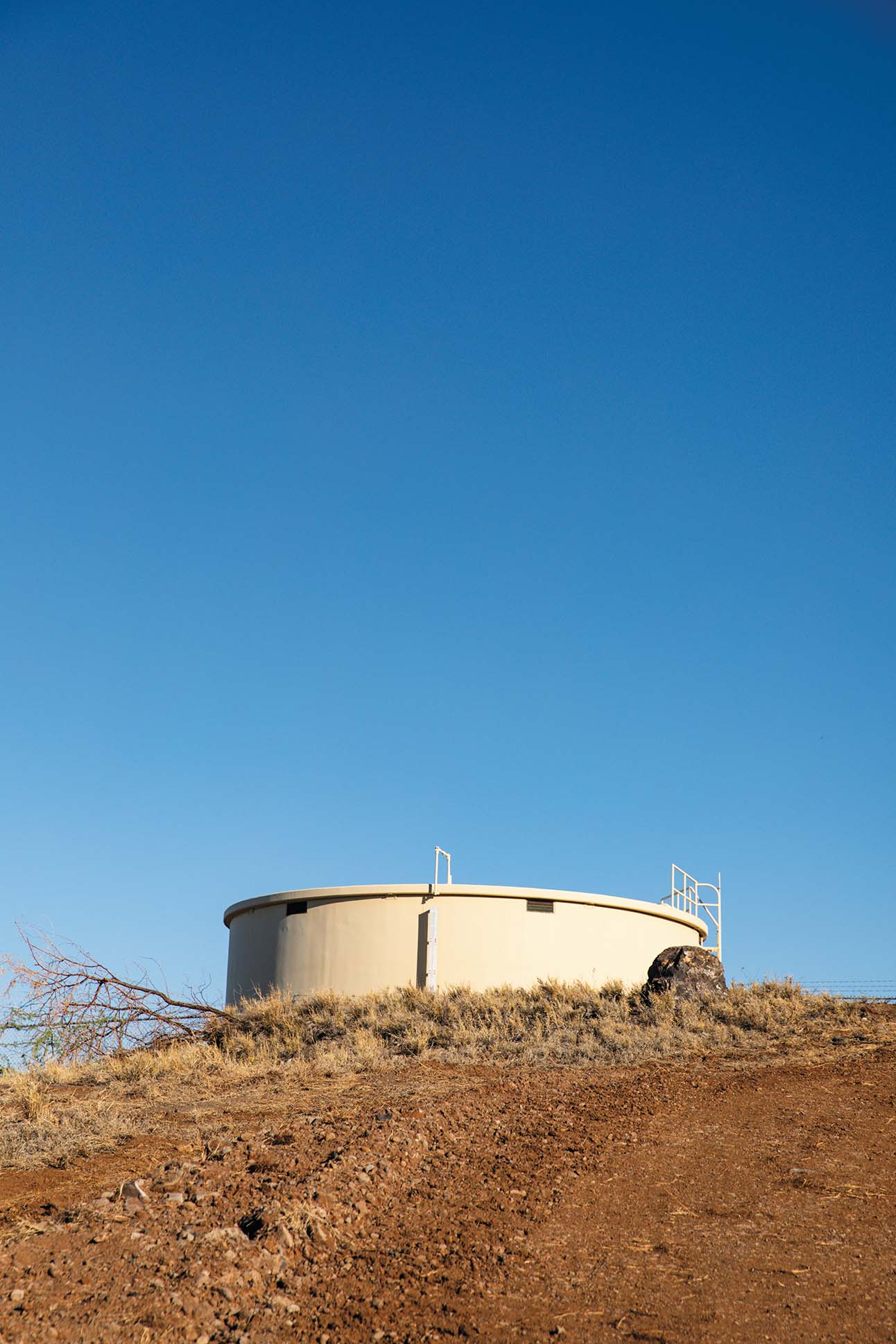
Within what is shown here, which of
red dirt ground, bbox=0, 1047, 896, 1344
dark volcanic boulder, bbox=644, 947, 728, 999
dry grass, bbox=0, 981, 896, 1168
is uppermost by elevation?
dark volcanic boulder, bbox=644, 947, 728, 999

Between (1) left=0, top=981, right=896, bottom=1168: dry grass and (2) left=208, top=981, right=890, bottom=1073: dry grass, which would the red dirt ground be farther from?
(2) left=208, top=981, right=890, bottom=1073: dry grass

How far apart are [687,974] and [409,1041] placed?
4870 millimetres

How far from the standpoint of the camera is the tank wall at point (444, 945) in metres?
19.4

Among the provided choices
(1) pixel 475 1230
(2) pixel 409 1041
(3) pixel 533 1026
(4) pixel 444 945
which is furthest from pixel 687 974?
(1) pixel 475 1230

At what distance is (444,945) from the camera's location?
64.1 feet

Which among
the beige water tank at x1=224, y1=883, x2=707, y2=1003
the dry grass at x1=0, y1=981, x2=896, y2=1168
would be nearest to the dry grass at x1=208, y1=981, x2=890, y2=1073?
the dry grass at x1=0, y1=981, x2=896, y2=1168

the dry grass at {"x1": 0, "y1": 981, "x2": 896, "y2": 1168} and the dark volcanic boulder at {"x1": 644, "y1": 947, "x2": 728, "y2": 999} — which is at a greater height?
the dark volcanic boulder at {"x1": 644, "y1": 947, "x2": 728, "y2": 999}

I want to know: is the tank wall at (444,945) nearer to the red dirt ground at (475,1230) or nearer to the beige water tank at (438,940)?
the beige water tank at (438,940)

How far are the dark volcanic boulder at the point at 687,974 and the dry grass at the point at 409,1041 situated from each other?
0.31 m

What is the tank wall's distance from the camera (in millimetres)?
19438

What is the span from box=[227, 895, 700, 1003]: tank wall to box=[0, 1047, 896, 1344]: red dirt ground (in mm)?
10128

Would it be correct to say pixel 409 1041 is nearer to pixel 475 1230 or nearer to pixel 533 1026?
pixel 533 1026

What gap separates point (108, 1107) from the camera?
10.5 metres

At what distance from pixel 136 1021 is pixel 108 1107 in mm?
6853
